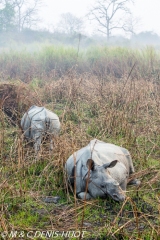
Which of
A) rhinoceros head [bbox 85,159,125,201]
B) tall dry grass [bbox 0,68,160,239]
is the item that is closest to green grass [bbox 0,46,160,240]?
tall dry grass [bbox 0,68,160,239]

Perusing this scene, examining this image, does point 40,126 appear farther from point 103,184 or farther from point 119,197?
point 119,197

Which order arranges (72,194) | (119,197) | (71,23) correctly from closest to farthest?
(119,197) → (72,194) → (71,23)

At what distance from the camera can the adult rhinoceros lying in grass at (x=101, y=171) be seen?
3.81 metres

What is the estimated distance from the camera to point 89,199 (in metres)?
3.96

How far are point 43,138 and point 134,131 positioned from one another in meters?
1.53

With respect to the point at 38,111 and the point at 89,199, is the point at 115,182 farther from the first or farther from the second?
the point at 38,111

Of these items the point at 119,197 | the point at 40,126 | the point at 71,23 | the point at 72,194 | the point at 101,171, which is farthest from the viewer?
the point at 71,23

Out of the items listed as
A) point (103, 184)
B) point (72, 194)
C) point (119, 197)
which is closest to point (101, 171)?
point (103, 184)

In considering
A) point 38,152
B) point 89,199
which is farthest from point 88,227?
point 38,152

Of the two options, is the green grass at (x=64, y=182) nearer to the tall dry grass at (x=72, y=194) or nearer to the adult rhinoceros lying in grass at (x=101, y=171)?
the tall dry grass at (x=72, y=194)

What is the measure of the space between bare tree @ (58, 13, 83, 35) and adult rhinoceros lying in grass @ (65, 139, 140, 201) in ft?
95.3

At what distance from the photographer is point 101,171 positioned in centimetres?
394

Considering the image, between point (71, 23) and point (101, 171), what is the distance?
3093cm

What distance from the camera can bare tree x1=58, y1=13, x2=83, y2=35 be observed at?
108 ft
